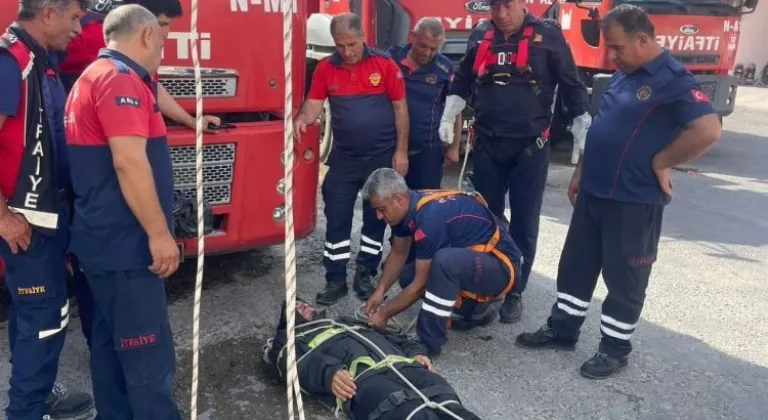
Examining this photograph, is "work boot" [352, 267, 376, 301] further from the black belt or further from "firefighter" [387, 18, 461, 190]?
the black belt

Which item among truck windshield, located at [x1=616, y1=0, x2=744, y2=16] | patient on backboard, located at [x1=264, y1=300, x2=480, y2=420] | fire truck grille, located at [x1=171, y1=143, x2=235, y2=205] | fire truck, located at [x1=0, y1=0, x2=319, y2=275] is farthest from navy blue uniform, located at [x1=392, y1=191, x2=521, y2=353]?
truck windshield, located at [x1=616, y1=0, x2=744, y2=16]

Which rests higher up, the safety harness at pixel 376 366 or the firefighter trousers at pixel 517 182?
the firefighter trousers at pixel 517 182

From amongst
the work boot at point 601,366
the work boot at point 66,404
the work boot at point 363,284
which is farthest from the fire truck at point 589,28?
the work boot at point 66,404

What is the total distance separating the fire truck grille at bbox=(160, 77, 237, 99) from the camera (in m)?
3.68

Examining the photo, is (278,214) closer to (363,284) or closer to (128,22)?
(363,284)

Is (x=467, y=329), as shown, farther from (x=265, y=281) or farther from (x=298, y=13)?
(x=298, y=13)

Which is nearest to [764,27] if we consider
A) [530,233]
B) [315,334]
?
[530,233]

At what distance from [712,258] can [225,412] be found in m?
3.96

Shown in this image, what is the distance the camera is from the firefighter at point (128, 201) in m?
2.40

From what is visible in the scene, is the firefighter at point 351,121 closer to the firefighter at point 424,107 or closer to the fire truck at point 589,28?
the firefighter at point 424,107

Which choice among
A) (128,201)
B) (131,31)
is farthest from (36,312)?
(131,31)

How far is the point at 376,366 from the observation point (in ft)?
10.3

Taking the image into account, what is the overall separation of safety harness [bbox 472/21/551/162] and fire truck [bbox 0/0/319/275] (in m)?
1.02

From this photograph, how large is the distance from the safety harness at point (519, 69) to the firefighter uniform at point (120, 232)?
6.79 ft
